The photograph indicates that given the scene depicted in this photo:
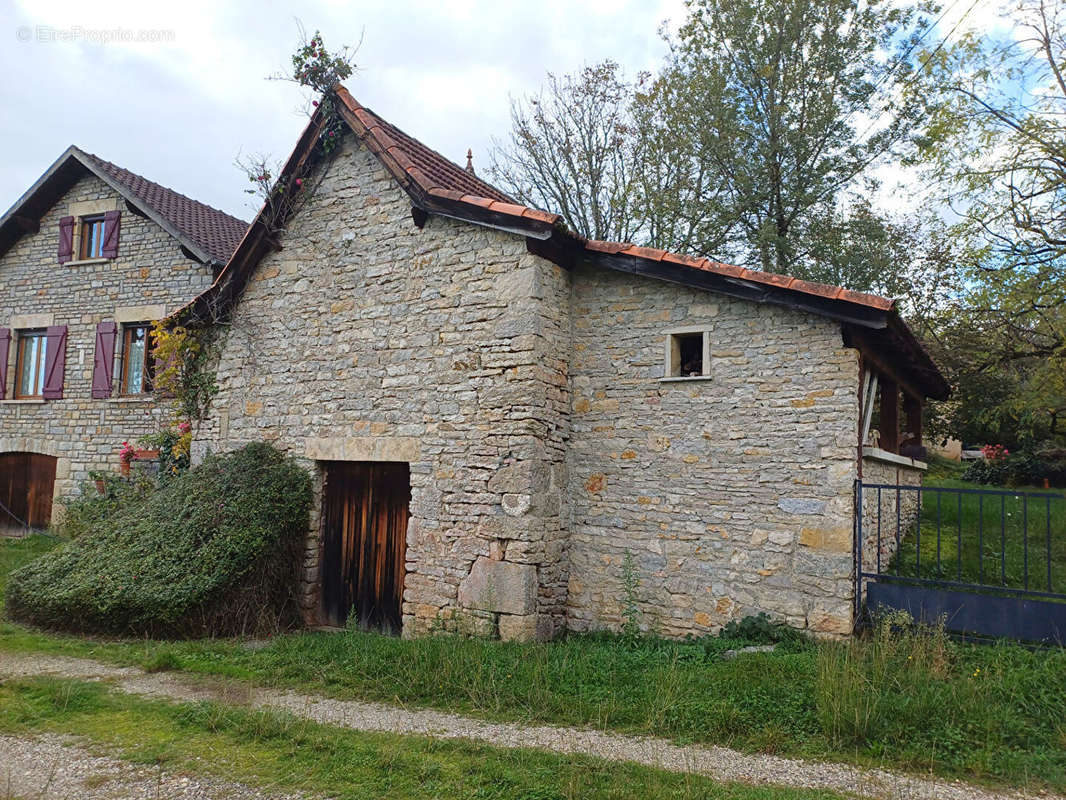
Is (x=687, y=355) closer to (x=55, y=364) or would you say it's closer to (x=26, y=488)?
(x=55, y=364)

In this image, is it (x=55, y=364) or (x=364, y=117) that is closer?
(x=364, y=117)

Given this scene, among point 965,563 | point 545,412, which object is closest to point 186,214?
point 545,412

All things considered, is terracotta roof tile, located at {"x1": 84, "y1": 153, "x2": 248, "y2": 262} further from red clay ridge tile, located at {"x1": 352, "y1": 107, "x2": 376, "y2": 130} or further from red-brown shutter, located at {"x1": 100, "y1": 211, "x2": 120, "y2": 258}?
red clay ridge tile, located at {"x1": 352, "y1": 107, "x2": 376, "y2": 130}

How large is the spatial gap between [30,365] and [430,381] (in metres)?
11.3

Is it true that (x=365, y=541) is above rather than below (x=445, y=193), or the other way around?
below

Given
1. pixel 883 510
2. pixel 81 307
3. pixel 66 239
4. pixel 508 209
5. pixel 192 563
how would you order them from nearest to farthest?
pixel 508 209, pixel 192 563, pixel 883 510, pixel 81 307, pixel 66 239

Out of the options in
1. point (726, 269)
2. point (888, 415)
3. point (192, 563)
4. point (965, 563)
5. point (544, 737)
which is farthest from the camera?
point (888, 415)

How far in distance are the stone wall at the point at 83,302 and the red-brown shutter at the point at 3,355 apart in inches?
4.2

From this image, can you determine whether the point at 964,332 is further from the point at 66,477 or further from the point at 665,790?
the point at 66,477

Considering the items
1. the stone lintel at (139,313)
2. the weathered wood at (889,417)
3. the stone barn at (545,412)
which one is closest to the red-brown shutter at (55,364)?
the stone lintel at (139,313)

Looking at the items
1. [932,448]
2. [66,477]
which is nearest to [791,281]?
[66,477]

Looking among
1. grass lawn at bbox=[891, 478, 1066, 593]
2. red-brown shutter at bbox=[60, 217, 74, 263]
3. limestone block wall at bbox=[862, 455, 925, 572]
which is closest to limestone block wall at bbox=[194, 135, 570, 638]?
limestone block wall at bbox=[862, 455, 925, 572]

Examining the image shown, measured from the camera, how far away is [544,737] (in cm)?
450

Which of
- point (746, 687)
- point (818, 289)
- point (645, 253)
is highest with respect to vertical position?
point (645, 253)
